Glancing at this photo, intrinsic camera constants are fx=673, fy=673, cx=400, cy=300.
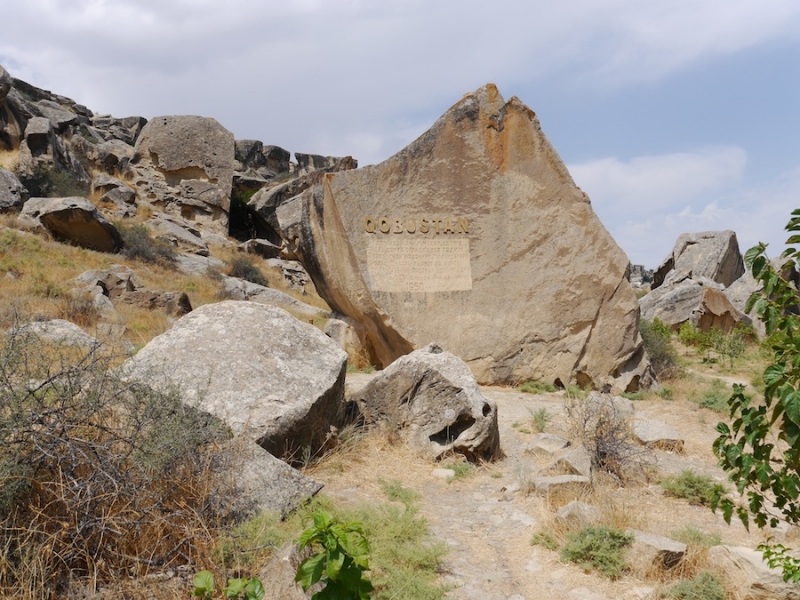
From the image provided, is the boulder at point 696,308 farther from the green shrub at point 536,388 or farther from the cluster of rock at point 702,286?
the green shrub at point 536,388

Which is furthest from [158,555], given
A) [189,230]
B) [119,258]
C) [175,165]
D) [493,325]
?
[175,165]

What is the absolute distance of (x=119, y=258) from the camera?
14.8 metres

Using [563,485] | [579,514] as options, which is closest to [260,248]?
[563,485]

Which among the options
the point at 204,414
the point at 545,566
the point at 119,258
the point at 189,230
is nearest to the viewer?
the point at 545,566

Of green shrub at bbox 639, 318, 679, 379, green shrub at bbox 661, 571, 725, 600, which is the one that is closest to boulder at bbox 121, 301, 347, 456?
green shrub at bbox 661, 571, 725, 600

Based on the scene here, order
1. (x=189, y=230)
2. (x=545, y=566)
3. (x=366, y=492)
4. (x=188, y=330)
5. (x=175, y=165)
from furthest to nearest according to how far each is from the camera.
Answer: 1. (x=175, y=165)
2. (x=189, y=230)
3. (x=188, y=330)
4. (x=366, y=492)
5. (x=545, y=566)

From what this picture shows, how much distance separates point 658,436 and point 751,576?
2.91 m

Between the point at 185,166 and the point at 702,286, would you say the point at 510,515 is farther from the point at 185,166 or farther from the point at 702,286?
the point at 185,166

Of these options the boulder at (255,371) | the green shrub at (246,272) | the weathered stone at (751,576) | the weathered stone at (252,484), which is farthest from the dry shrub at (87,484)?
the green shrub at (246,272)

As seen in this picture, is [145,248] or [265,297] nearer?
[265,297]

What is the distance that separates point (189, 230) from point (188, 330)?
53.0ft

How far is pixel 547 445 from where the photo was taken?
5.35 m

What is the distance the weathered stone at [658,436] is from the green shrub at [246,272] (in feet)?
42.9

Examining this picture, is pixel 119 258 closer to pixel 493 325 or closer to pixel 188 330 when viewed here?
pixel 493 325
